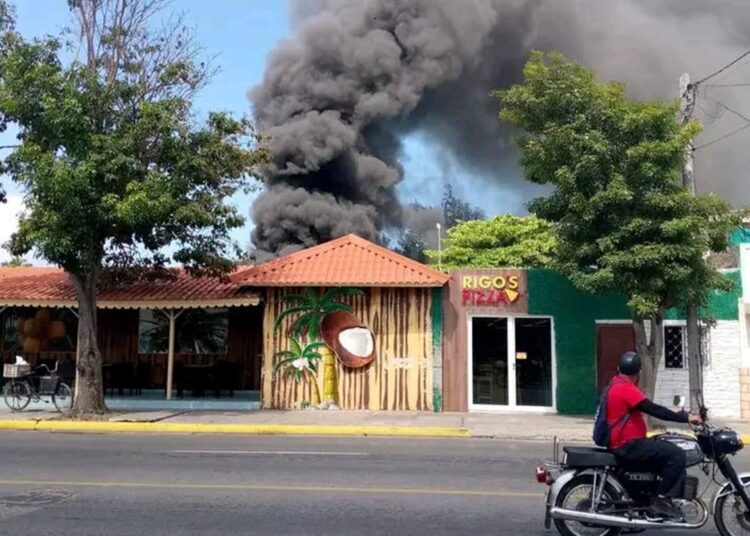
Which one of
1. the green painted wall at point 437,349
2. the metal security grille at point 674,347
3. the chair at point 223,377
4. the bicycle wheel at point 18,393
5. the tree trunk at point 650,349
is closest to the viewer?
the tree trunk at point 650,349

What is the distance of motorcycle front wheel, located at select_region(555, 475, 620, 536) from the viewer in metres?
5.78

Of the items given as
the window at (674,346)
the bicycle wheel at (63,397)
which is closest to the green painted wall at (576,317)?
the window at (674,346)

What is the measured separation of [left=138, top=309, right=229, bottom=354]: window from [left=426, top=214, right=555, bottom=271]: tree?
22.5 meters

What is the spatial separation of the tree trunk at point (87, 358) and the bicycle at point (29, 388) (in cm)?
77

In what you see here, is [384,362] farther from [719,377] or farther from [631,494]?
[631,494]

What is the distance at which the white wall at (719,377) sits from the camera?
645 inches

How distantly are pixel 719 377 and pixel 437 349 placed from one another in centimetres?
611

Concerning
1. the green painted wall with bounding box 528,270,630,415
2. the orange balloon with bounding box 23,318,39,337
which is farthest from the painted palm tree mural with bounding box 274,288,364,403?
the orange balloon with bounding box 23,318,39,337

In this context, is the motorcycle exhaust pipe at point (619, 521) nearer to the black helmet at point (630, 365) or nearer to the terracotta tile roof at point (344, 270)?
the black helmet at point (630, 365)

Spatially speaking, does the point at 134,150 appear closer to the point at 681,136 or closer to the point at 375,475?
the point at 375,475

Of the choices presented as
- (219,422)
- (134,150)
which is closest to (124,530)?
(219,422)

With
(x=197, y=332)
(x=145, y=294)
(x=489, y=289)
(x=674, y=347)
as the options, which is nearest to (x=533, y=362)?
(x=489, y=289)

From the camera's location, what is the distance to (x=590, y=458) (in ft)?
18.9

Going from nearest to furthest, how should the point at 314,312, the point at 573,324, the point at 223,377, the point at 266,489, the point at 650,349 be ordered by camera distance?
the point at 266,489 < the point at 650,349 < the point at 573,324 < the point at 314,312 < the point at 223,377
